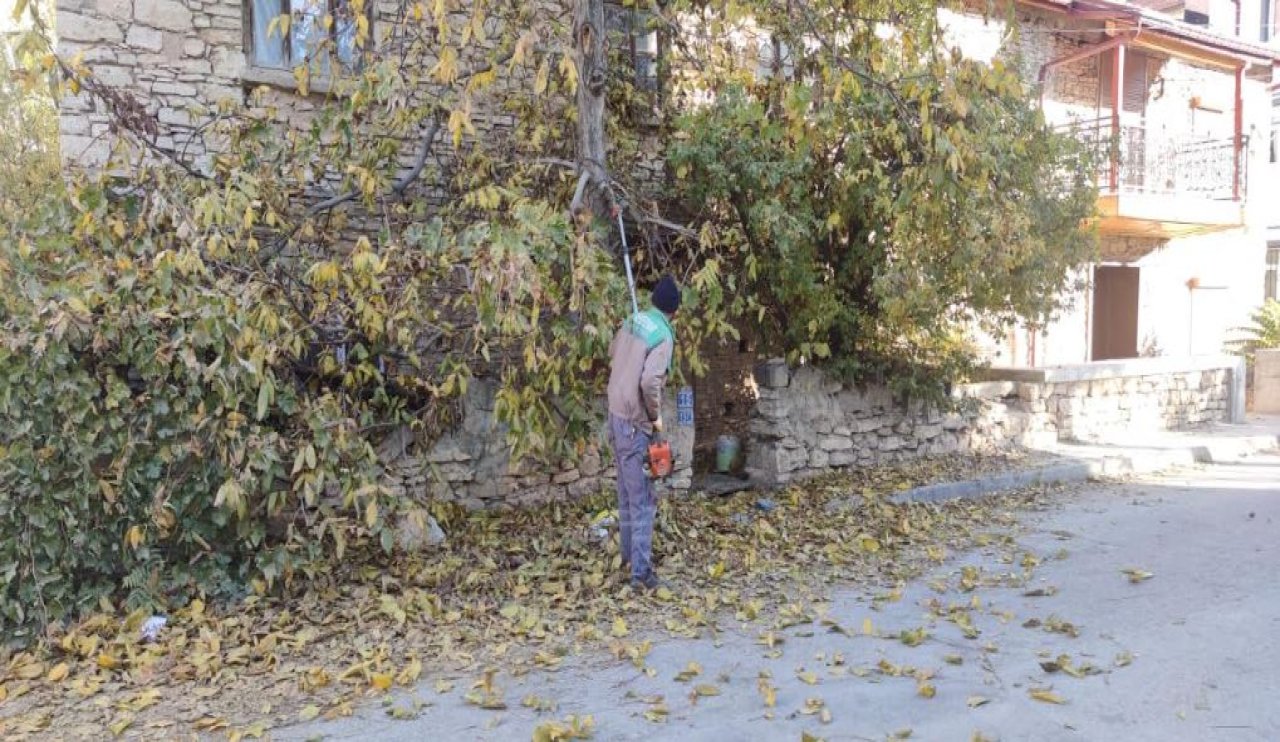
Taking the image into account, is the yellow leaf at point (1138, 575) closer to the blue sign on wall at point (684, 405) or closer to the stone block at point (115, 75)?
the blue sign on wall at point (684, 405)

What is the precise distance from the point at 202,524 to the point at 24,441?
1022mm

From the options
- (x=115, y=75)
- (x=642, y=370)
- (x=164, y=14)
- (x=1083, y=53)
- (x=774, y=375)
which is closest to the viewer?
(x=642, y=370)

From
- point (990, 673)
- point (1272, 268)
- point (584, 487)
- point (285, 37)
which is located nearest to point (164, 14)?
point (285, 37)

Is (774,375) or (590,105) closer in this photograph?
(590,105)

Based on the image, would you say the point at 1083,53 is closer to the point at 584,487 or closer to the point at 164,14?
the point at 584,487

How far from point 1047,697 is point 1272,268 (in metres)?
20.8

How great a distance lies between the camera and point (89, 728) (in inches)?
161

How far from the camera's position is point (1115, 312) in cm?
1648

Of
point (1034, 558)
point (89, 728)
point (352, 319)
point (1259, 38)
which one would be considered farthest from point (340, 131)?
point (1259, 38)

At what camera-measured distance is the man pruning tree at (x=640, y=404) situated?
18.4 ft

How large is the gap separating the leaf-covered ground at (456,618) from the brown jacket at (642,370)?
111 cm

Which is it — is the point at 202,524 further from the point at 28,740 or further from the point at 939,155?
the point at 939,155

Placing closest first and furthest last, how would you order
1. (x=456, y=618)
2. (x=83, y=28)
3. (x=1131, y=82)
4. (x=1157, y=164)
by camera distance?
(x=456, y=618) → (x=83, y=28) → (x=1157, y=164) → (x=1131, y=82)

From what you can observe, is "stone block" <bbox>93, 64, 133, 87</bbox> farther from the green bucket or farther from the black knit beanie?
the green bucket
